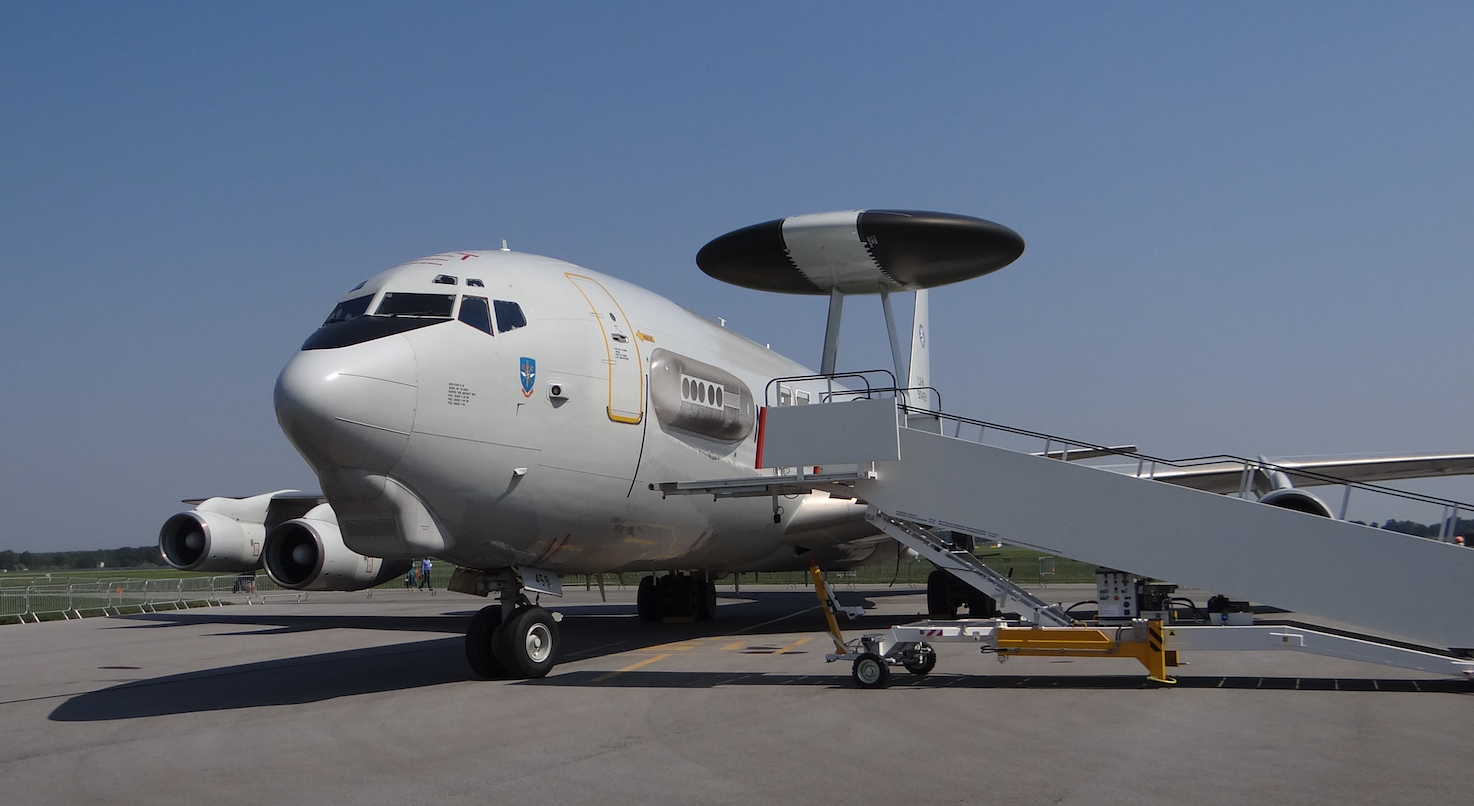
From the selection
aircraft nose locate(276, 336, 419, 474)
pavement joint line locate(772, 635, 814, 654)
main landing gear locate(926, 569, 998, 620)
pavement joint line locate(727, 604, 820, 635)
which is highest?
aircraft nose locate(276, 336, 419, 474)

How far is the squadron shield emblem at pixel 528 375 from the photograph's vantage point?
11336mm

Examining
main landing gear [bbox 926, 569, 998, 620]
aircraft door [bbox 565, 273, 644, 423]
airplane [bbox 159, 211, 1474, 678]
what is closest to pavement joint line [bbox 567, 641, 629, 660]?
airplane [bbox 159, 211, 1474, 678]

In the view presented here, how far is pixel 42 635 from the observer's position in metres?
23.0

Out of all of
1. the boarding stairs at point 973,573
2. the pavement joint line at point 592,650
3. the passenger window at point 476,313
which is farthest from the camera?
the pavement joint line at point 592,650

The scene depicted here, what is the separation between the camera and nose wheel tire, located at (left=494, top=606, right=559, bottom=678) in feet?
39.3

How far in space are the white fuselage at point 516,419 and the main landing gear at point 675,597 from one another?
19.3 feet

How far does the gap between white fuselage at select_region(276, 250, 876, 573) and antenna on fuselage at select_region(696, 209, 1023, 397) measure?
258 centimetres

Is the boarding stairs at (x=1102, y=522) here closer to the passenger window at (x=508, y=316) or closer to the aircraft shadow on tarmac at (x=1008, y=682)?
the aircraft shadow on tarmac at (x=1008, y=682)

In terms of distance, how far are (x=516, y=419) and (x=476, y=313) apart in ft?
4.08

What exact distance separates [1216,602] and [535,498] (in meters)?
9.07

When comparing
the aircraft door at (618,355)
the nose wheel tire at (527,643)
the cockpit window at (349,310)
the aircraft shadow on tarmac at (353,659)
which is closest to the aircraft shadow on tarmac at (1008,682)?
the nose wheel tire at (527,643)

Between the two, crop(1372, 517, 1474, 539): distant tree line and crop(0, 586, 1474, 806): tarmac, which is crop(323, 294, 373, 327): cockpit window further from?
crop(1372, 517, 1474, 539): distant tree line

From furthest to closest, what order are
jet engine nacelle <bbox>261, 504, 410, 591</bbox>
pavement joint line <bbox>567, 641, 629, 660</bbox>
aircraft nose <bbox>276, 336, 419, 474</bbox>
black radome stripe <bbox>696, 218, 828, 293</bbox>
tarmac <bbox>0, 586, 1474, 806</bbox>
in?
jet engine nacelle <bbox>261, 504, 410, 591</bbox> < black radome stripe <bbox>696, 218, 828, 293</bbox> < pavement joint line <bbox>567, 641, 629, 660</bbox> < aircraft nose <bbox>276, 336, 419, 474</bbox> < tarmac <bbox>0, 586, 1474, 806</bbox>

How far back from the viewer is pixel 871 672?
11008 millimetres
